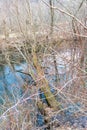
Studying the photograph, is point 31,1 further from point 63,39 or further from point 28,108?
point 28,108

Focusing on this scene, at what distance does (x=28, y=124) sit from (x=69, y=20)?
2.73 metres

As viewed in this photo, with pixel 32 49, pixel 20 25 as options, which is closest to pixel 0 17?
pixel 20 25

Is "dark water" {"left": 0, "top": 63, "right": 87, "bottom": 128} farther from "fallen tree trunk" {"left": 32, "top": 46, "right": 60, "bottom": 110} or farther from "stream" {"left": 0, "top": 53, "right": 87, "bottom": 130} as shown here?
"fallen tree trunk" {"left": 32, "top": 46, "right": 60, "bottom": 110}

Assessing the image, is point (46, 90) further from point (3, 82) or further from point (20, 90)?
point (3, 82)

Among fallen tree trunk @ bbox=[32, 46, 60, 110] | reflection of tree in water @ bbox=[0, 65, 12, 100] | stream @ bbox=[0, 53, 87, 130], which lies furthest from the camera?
reflection of tree in water @ bbox=[0, 65, 12, 100]

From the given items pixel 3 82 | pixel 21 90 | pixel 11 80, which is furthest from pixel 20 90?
pixel 3 82

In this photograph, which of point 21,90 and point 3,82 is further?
point 3,82

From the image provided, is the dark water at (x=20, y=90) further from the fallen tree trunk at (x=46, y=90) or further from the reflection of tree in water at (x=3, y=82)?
the fallen tree trunk at (x=46, y=90)

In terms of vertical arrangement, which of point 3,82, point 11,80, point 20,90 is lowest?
point 3,82

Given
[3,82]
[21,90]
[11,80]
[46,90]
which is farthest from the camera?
[3,82]

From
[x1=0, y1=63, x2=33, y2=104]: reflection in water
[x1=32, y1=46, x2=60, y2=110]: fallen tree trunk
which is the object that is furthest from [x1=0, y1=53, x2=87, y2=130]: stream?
[x1=32, y1=46, x2=60, y2=110]: fallen tree trunk

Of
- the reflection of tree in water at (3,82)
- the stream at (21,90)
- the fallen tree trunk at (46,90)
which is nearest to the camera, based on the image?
the stream at (21,90)

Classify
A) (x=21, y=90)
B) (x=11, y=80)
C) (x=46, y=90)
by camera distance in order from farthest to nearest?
(x=11, y=80), (x=21, y=90), (x=46, y=90)

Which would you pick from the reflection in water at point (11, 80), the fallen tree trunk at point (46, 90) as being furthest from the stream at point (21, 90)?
the fallen tree trunk at point (46, 90)
